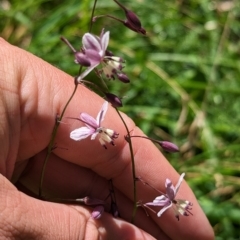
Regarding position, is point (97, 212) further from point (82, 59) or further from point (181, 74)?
point (181, 74)

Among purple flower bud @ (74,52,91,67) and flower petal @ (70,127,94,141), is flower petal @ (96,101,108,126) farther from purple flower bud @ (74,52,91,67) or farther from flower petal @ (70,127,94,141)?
purple flower bud @ (74,52,91,67)

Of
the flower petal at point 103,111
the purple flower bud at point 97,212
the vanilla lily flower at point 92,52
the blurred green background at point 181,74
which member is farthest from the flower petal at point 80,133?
the blurred green background at point 181,74

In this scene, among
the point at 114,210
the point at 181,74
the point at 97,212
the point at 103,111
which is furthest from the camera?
the point at 181,74

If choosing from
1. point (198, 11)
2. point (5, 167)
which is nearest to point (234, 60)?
point (198, 11)

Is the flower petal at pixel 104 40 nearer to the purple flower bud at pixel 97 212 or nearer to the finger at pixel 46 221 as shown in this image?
the finger at pixel 46 221

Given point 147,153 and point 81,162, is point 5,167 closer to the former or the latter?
point 81,162

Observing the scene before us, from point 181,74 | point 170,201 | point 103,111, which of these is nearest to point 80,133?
point 103,111

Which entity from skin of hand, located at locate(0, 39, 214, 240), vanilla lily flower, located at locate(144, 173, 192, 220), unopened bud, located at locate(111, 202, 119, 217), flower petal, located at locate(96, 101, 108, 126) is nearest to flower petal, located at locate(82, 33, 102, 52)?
flower petal, located at locate(96, 101, 108, 126)
